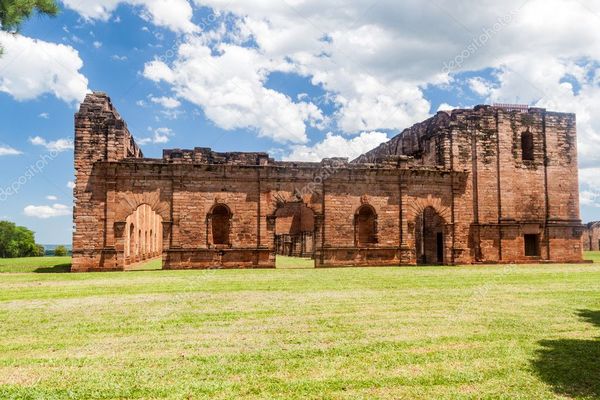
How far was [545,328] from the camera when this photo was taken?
26.2 feet

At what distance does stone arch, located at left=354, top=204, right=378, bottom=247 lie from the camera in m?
24.8

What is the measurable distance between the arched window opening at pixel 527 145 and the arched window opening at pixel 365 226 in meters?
10.3

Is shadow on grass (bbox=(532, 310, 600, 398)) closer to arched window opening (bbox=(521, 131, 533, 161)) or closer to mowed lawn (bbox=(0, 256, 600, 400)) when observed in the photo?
mowed lawn (bbox=(0, 256, 600, 400))

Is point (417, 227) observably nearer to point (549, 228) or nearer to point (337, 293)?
point (549, 228)

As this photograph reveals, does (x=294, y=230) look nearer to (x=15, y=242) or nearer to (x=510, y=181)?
(x=510, y=181)

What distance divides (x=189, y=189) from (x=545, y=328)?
1811 cm

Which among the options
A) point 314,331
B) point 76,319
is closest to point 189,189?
point 76,319

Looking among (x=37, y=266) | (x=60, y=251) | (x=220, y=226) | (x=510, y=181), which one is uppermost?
(x=510, y=181)

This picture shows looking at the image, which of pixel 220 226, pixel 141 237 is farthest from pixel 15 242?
pixel 220 226

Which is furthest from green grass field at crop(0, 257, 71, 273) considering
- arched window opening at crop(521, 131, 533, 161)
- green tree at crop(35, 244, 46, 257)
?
green tree at crop(35, 244, 46, 257)

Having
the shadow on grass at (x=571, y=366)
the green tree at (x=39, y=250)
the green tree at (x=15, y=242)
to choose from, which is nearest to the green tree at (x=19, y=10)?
the shadow on grass at (x=571, y=366)

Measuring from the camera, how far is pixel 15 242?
6134cm

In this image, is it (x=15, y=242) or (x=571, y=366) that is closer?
(x=571, y=366)

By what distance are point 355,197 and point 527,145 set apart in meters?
11.6
